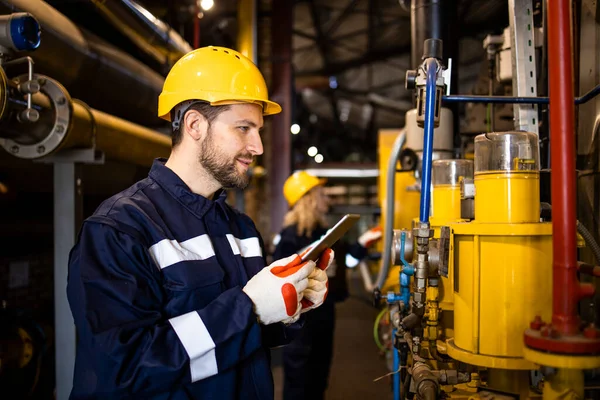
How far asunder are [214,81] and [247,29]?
12.6 feet

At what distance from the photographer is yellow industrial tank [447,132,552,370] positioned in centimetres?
116

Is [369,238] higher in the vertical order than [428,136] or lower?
lower

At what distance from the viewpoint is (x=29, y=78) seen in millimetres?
1905

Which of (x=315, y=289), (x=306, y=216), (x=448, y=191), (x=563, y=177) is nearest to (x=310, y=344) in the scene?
(x=306, y=216)

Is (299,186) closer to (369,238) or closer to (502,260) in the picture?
(369,238)

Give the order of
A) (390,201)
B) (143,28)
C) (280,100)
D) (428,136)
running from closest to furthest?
(428,136) → (390,201) → (143,28) → (280,100)

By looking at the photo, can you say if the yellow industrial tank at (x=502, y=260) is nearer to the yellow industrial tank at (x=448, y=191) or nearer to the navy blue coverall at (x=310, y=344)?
the yellow industrial tank at (x=448, y=191)

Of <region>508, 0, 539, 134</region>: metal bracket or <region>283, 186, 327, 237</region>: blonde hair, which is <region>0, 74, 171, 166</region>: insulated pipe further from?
<region>508, 0, 539, 134</region>: metal bracket

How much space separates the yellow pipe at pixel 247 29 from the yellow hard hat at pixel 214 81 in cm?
361

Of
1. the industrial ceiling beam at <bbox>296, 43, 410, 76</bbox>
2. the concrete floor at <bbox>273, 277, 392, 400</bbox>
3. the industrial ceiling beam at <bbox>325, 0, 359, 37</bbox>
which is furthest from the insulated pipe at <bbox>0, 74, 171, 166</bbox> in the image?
the industrial ceiling beam at <bbox>296, 43, 410, 76</bbox>

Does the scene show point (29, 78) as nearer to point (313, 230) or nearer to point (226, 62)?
point (226, 62)

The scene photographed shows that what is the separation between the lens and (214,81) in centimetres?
146

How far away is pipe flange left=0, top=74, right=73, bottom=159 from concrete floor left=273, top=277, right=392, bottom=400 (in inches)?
96.3

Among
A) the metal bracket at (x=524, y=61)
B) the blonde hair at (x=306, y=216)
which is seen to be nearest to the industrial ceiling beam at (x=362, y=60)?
the blonde hair at (x=306, y=216)
